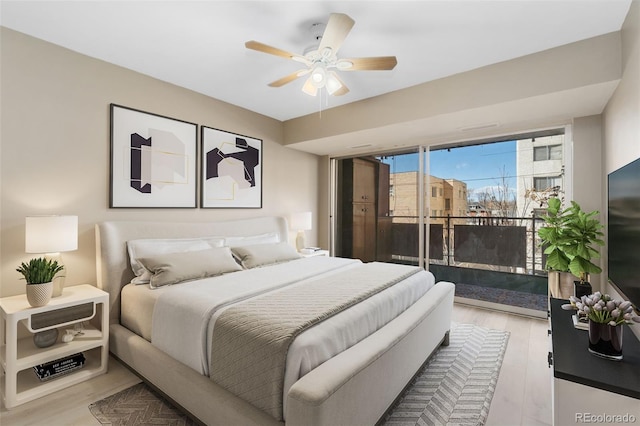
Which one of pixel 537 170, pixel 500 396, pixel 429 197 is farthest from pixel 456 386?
pixel 537 170

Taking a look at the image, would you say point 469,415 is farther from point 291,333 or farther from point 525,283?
point 525,283

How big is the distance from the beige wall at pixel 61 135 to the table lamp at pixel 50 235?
1.08 feet

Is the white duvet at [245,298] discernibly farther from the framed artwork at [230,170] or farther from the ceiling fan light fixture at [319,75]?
the ceiling fan light fixture at [319,75]

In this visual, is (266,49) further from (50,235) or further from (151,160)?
(50,235)

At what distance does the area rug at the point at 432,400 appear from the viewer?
1812 millimetres

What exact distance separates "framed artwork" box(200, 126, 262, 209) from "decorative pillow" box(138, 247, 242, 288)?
936 mm

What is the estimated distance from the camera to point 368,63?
2.23m

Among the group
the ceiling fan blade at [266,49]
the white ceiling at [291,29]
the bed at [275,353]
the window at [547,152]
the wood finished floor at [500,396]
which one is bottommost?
the wood finished floor at [500,396]

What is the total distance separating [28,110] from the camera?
236cm

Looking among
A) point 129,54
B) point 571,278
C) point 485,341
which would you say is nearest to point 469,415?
point 485,341

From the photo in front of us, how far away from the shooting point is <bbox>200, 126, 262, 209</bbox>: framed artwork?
3562 millimetres

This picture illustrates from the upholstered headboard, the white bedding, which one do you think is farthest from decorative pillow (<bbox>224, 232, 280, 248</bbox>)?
the white bedding

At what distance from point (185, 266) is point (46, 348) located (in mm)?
1055

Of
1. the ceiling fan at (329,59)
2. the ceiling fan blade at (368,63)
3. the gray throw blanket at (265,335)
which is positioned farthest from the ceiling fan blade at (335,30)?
the gray throw blanket at (265,335)
